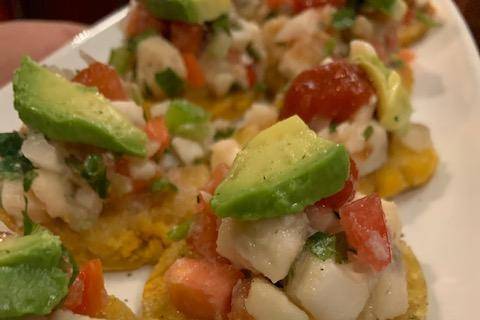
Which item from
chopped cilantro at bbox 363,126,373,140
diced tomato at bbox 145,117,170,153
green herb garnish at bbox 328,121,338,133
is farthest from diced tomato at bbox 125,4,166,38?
chopped cilantro at bbox 363,126,373,140

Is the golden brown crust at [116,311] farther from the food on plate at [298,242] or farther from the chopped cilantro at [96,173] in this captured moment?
the chopped cilantro at [96,173]

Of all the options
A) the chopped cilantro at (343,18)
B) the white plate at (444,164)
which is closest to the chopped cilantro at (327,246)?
the white plate at (444,164)

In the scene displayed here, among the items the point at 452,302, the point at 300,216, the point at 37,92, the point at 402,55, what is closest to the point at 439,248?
the point at 452,302

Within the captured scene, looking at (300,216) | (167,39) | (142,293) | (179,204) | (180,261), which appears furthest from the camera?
(167,39)

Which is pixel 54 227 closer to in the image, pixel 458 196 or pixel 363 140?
pixel 363 140

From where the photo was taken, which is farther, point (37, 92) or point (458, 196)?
point (458, 196)

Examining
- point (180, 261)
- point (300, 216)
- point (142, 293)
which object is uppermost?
point (300, 216)
